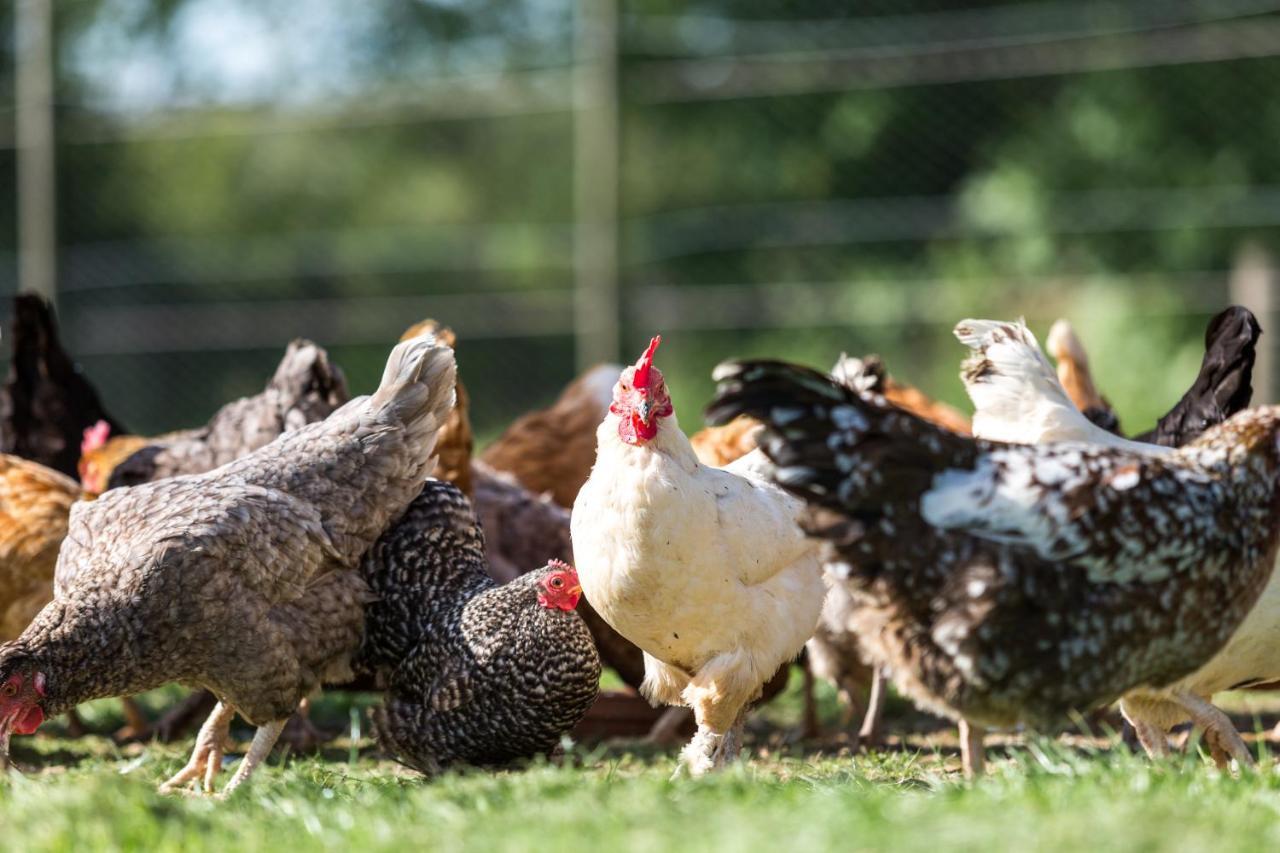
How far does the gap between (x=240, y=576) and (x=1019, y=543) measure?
2.14m

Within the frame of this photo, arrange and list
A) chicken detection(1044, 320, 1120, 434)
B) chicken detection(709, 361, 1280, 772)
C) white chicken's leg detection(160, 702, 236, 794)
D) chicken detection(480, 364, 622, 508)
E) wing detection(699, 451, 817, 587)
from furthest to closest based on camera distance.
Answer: chicken detection(480, 364, 622, 508) → chicken detection(1044, 320, 1120, 434) → white chicken's leg detection(160, 702, 236, 794) → wing detection(699, 451, 817, 587) → chicken detection(709, 361, 1280, 772)

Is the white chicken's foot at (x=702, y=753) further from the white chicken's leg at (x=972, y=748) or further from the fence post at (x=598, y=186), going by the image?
the fence post at (x=598, y=186)

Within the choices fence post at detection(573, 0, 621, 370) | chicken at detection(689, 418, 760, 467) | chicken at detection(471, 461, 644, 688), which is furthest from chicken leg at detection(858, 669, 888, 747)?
fence post at detection(573, 0, 621, 370)

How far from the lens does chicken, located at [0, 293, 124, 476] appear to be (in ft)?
21.4

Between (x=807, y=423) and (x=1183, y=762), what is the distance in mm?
1210

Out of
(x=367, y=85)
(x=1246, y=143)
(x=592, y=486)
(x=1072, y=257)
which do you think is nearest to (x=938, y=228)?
(x=1072, y=257)

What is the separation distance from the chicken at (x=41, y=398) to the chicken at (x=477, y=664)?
2745mm

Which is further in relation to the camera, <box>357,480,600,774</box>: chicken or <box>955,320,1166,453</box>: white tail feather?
<box>955,320,1166,453</box>: white tail feather

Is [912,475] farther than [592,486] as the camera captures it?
No

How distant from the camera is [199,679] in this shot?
422 centimetres

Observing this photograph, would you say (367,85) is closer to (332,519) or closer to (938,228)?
(938,228)

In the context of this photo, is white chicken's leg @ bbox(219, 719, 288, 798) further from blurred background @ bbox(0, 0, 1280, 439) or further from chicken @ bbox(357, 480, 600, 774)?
blurred background @ bbox(0, 0, 1280, 439)

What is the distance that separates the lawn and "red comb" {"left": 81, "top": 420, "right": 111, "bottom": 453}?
2.87 metres

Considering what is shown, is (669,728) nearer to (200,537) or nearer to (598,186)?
(200,537)
